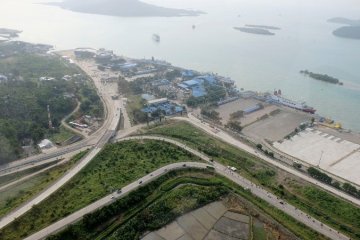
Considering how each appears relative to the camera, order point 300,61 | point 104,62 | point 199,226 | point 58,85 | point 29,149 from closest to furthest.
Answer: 1. point 199,226
2. point 29,149
3. point 58,85
4. point 104,62
5. point 300,61

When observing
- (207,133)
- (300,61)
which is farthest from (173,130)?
(300,61)

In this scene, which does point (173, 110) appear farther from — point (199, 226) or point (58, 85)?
point (199, 226)

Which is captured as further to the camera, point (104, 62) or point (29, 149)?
point (104, 62)

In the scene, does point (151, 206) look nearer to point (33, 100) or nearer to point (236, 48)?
point (33, 100)

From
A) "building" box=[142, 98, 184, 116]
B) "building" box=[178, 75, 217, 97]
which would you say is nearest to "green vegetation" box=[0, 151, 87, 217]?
"building" box=[142, 98, 184, 116]

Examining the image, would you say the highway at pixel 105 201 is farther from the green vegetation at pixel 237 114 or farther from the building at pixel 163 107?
the green vegetation at pixel 237 114

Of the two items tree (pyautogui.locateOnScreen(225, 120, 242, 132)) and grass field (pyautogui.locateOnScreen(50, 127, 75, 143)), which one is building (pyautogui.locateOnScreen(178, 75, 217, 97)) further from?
grass field (pyautogui.locateOnScreen(50, 127, 75, 143))
